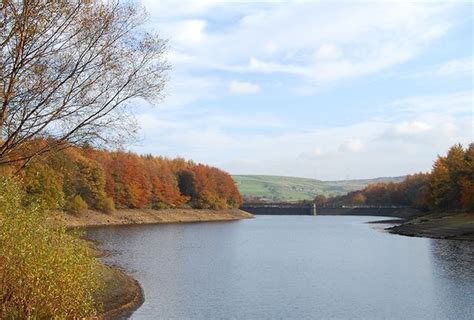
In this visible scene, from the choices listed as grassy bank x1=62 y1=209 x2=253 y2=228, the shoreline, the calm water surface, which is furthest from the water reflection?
grassy bank x1=62 y1=209 x2=253 y2=228

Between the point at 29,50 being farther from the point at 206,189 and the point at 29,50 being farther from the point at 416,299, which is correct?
the point at 206,189

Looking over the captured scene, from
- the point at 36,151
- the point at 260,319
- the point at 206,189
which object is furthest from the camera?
the point at 206,189

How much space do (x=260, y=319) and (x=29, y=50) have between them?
18.8 meters

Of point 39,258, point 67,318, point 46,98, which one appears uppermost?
point 46,98

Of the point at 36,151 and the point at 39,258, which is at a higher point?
the point at 36,151

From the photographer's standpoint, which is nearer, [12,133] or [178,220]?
[12,133]

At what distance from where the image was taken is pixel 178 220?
485 ft

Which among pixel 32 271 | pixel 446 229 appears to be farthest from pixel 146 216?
pixel 32 271

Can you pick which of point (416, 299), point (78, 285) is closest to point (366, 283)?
point (416, 299)

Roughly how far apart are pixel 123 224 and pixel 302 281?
89.0 m

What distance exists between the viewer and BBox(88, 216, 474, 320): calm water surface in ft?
100

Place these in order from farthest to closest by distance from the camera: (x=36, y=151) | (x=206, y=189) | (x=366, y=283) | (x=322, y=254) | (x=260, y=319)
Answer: (x=206, y=189)
(x=322, y=254)
(x=366, y=283)
(x=260, y=319)
(x=36, y=151)

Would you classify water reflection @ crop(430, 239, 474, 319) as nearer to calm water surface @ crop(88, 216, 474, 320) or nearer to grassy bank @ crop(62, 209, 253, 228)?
calm water surface @ crop(88, 216, 474, 320)

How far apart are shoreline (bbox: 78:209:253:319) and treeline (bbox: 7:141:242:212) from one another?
9.07 ft
